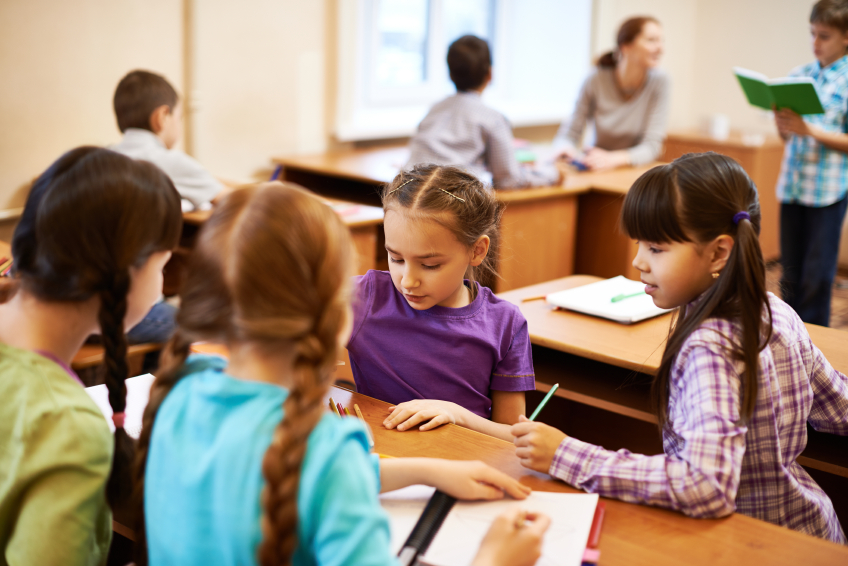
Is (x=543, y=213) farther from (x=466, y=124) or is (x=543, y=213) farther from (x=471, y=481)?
(x=471, y=481)

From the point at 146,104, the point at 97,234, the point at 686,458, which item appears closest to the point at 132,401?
the point at 97,234

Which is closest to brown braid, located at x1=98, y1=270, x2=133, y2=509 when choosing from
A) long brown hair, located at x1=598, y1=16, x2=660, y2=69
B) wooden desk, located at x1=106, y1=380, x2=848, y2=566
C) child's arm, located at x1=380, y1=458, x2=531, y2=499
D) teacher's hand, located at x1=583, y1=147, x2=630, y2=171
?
wooden desk, located at x1=106, y1=380, x2=848, y2=566

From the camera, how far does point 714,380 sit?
1.04 meters

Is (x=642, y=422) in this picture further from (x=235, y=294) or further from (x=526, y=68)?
(x=526, y=68)

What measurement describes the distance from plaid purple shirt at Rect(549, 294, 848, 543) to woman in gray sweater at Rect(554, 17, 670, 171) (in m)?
2.74

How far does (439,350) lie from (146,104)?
169cm

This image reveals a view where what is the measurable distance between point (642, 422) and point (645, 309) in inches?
13.2

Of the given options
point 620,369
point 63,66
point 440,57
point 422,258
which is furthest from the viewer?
point 440,57

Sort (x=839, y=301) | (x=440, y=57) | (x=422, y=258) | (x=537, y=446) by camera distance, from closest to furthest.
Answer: (x=537, y=446) → (x=422, y=258) → (x=839, y=301) → (x=440, y=57)

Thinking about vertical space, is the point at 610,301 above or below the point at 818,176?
below

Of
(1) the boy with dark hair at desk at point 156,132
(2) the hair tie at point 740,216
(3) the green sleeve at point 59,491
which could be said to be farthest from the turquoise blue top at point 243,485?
(1) the boy with dark hair at desk at point 156,132

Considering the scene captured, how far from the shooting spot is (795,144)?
10.5 feet

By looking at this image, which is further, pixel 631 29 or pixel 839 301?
pixel 839 301

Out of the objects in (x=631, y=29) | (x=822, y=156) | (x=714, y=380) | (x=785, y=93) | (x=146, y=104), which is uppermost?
(x=631, y=29)
